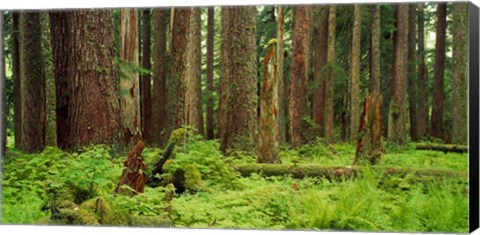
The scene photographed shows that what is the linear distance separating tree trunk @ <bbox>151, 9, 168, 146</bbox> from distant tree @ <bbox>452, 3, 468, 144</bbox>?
3646mm

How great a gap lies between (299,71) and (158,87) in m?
2.16

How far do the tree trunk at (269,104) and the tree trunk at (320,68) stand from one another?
0.58 metres

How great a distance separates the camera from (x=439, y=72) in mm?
9414

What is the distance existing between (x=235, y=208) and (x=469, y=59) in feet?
10.7

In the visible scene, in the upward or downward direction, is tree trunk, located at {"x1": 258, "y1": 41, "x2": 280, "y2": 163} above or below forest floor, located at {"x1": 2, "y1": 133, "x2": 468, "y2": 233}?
above

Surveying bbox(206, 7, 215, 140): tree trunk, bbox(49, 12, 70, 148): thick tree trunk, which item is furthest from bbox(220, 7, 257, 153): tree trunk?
bbox(49, 12, 70, 148): thick tree trunk

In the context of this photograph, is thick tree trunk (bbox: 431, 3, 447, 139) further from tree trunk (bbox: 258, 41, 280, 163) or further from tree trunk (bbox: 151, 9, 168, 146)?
tree trunk (bbox: 151, 9, 168, 146)

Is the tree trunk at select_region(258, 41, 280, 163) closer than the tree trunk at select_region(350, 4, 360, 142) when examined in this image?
No

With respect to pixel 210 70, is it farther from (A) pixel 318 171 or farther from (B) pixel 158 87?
(A) pixel 318 171

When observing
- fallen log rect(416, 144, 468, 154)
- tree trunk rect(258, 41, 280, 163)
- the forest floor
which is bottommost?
the forest floor

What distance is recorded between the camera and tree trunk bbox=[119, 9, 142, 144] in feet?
34.5

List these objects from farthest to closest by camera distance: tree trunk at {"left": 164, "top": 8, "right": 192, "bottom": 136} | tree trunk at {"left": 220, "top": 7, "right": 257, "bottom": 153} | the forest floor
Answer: tree trunk at {"left": 220, "top": 7, "right": 257, "bottom": 153} → tree trunk at {"left": 164, "top": 8, "right": 192, "bottom": 136} → the forest floor

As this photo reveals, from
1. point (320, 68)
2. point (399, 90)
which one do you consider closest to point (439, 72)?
point (399, 90)

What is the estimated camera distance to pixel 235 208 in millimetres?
9844
